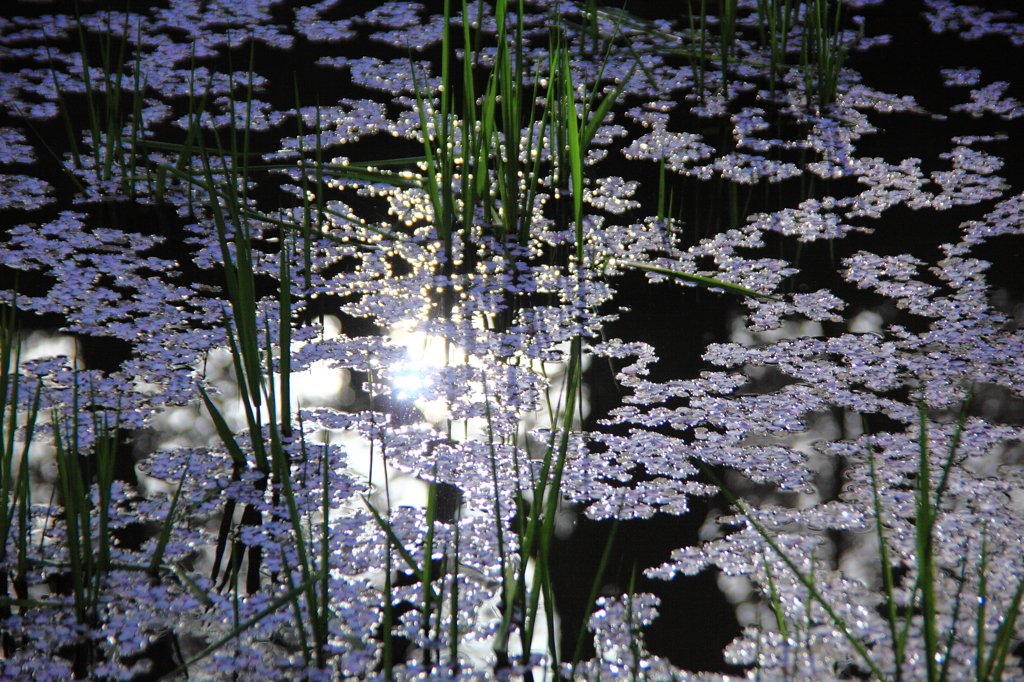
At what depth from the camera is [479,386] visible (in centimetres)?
144

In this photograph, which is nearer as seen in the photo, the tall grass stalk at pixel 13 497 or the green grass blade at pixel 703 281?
the tall grass stalk at pixel 13 497

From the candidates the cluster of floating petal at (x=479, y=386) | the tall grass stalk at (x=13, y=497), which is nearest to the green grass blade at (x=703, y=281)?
the cluster of floating petal at (x=479, y=386)

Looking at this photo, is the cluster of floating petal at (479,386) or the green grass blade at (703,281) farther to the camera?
the green grass blade at (703,281)

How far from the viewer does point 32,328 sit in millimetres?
1541

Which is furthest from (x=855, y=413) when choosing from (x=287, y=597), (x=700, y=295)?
(x=287, y=597)

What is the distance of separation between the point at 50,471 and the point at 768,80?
206 cm

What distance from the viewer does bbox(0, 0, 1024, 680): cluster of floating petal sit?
→ 1.02 metres

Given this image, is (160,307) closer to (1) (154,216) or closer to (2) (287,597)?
(1) (154,216)

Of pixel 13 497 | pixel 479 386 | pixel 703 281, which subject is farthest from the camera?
pixel 703 281

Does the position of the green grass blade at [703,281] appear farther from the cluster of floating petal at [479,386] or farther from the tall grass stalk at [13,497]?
the tall grass stalk at [13,497]

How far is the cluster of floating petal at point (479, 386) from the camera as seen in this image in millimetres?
1023

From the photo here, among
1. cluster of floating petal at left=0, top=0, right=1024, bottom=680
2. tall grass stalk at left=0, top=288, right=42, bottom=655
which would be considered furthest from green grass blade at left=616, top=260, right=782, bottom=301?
tall grass stalk at left=0, top=288, right=42, bottom=655

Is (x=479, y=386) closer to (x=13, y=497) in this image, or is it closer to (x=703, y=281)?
(x=703, y=281)

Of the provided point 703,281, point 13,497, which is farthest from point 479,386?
point 13,497
